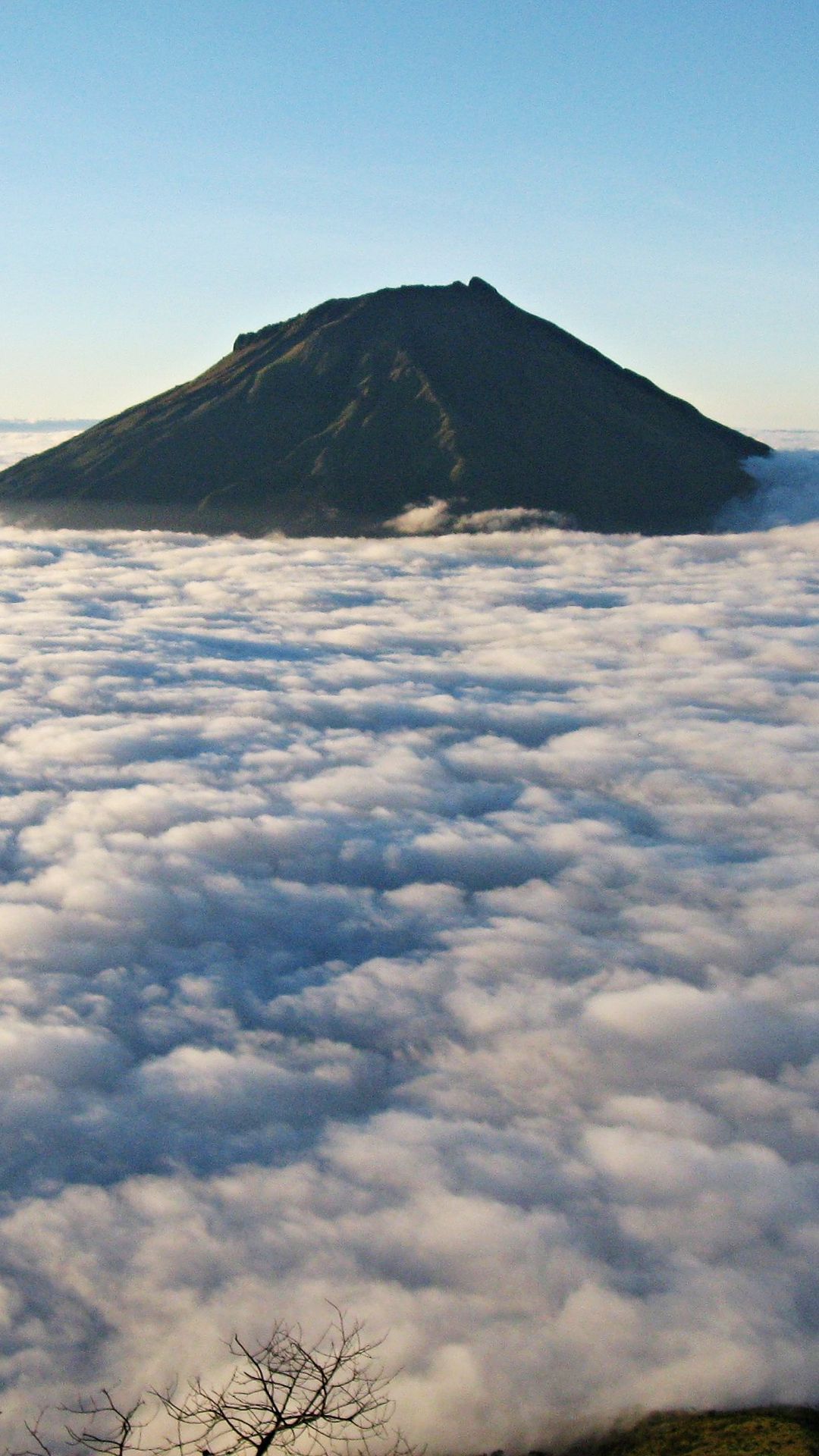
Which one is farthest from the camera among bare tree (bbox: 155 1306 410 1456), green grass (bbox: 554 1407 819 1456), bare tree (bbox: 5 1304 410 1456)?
bare tree (bbox: 5 1304 410 1456)

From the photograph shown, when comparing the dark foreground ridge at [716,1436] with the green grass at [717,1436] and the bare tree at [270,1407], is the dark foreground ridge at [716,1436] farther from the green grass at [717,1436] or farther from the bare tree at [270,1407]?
the bare tree at [270,1407]

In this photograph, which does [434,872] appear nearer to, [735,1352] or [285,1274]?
[285,1274]

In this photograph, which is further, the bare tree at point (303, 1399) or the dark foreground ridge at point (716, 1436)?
the bare tree at point (303, 1399)

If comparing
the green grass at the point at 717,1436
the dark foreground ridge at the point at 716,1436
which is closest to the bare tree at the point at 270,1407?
the dark foreground ridge at the point at 716,1436

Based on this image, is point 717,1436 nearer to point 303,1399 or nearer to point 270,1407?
point 303,1399

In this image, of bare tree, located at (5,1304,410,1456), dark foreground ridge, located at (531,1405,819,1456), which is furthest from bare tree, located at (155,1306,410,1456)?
dark foreground ridge, located at (531,1405,819,1456)

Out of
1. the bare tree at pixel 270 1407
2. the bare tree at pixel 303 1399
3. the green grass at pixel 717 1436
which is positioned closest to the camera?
the green grass at pixel 717 1436

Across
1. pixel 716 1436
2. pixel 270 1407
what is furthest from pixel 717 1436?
pixel 270 1407

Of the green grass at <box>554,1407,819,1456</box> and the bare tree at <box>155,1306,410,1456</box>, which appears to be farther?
the bare tree at <box>155,1306,410,1456</box>

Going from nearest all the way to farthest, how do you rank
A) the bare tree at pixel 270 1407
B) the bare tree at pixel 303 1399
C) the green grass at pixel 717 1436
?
the green grass at pixel 717 1436, the bare tree at pixel 303 1399, the bare tree at pixel 270 1407

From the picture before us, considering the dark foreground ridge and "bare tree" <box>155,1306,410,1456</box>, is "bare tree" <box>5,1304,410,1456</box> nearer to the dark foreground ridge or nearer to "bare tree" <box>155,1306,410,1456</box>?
"bare tree" <box>155,1306,410,1456</box>

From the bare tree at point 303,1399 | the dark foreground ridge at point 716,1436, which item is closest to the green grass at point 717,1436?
the dark foreground ridge at point 716,1436

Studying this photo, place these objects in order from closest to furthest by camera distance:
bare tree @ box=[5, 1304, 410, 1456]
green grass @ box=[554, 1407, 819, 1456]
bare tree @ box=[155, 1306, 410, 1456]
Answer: green grass @ box=[554, 1407, 819, 1456], bare tree @ box=[155, 1306, 410, 1456], bare tree @ box=[5, 1304, 410, 1456]
